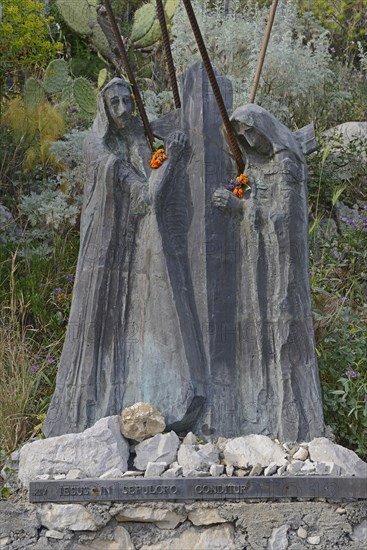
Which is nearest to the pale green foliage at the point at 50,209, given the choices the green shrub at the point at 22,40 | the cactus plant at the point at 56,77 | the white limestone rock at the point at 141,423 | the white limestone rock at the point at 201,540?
the cactus plant at the point at 56,77

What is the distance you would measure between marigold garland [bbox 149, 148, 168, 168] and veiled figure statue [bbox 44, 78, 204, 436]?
39mm

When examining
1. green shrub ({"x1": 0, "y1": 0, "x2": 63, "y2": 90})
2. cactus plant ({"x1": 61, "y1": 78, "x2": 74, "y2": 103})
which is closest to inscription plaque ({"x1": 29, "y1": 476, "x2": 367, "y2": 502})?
cactus plant ({"x1": 61, "y1": 78, "x2": 74, "y2": 103})

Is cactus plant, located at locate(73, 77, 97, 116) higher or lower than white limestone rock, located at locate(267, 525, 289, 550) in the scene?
higher

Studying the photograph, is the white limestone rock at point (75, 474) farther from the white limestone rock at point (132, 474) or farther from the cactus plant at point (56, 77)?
the cactus plant at point (56, 77)

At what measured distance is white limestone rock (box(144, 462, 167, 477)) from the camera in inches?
216

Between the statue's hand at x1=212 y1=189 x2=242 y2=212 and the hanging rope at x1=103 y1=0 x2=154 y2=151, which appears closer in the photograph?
the statue's hand at x1=212 y1=189 x2=242 y2=212

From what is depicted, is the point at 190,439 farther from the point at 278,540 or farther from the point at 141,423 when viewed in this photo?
the point at 278,540

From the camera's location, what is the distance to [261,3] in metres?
14.0

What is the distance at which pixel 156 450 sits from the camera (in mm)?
5637

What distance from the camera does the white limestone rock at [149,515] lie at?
539 cm

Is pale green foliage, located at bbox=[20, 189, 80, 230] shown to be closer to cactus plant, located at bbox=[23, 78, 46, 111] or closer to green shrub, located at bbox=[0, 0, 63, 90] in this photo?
cactus plant, located at bbox=[23, 78, 46, 111]

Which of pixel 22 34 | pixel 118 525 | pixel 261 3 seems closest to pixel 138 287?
pixel 118 525

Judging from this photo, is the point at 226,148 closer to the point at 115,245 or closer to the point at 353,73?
the point at 115,245

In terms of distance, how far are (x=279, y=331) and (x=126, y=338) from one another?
35.2 inches
